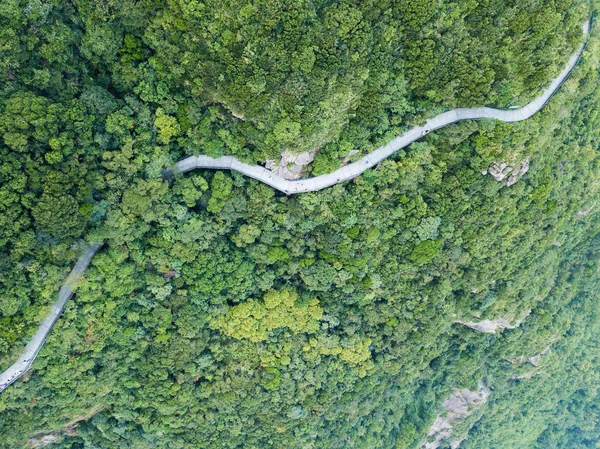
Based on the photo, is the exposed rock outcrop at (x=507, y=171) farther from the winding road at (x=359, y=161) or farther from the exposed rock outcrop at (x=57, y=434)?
the exposed rock outcrop at (x=57, y=434)

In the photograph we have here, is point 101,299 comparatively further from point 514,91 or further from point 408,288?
point 514,91

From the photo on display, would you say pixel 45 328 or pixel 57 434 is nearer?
pixel 45 328

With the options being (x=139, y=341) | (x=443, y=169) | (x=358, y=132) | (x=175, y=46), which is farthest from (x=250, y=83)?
(x=139, y=341)

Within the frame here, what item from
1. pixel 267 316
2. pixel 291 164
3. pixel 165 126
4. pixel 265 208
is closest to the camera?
pixel 165 126

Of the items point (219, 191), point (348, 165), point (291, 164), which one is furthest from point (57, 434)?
point (348, 165)

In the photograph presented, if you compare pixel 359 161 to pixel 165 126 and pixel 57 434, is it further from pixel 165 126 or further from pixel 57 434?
pixel 57 434

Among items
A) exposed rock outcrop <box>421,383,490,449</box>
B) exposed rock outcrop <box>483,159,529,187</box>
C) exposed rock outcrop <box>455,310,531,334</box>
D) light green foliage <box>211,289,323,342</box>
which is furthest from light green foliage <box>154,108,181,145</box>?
exposed rock outcrop <box>421,383,490,449</box>
